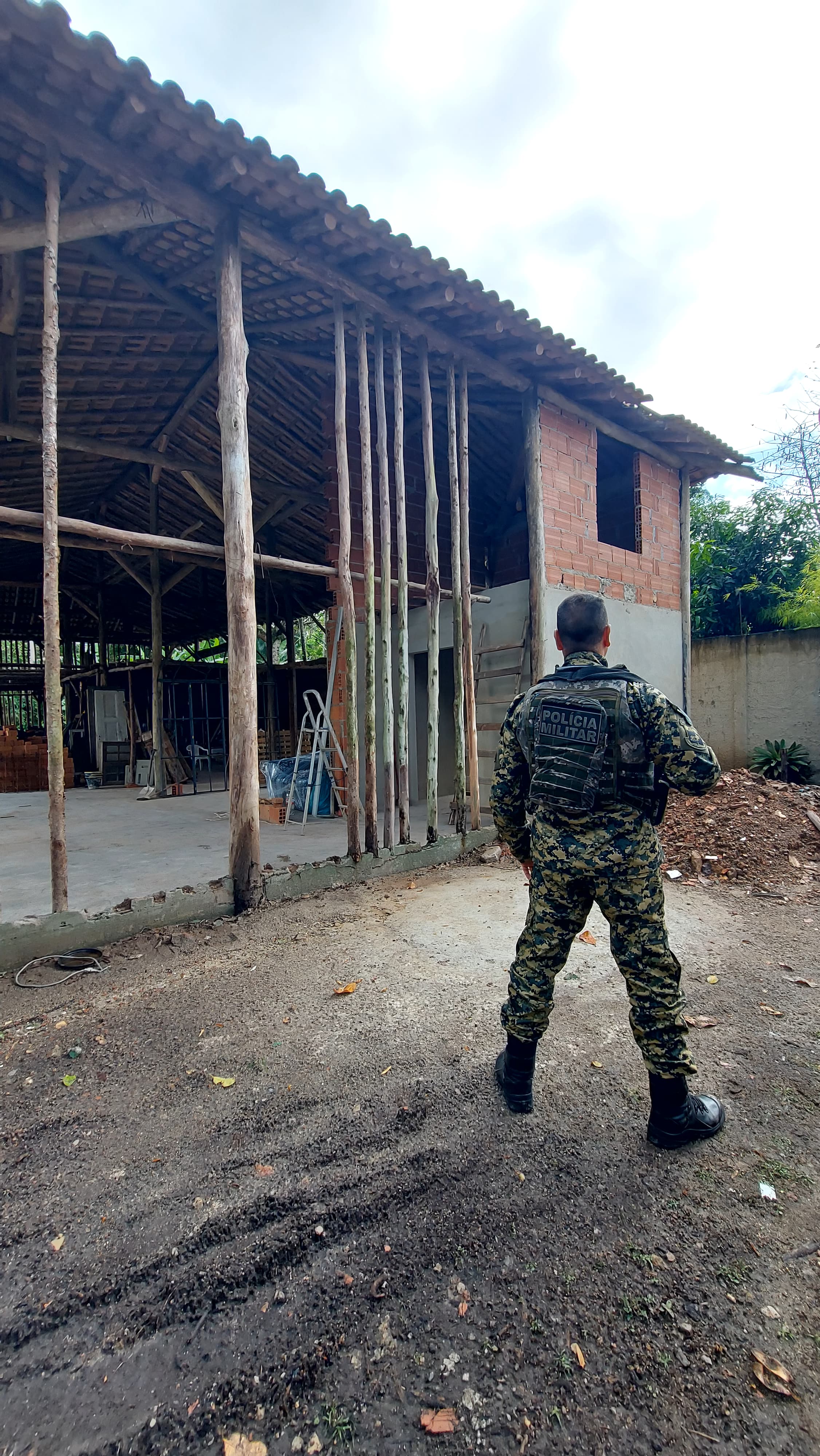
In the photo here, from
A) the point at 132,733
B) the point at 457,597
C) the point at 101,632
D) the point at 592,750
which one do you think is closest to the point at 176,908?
the point at 592,750

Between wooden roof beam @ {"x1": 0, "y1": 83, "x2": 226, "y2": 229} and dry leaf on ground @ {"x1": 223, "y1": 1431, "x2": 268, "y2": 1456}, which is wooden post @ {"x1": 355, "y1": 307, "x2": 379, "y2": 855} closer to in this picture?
wooden roof beam @ {"x1": 0, "y1": 83, "x2": 226, "y2": 229}

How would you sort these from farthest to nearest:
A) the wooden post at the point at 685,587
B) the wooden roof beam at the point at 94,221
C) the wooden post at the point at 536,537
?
1. the wooden post at the point at 685,587
2. the wooden post at the point at 536,537
3. the wooden roof beam at the point at 94,221

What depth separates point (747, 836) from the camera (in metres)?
5.69

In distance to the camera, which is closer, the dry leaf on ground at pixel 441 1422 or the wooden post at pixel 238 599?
the dry leaf on ground at pixel 441 1422

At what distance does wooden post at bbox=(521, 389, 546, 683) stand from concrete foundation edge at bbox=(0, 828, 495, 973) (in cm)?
228

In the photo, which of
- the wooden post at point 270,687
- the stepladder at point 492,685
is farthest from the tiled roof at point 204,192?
the wooden post at point 270,687

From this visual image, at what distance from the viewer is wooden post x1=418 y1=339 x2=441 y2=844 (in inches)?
221

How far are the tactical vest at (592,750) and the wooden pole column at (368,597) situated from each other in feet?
9.76

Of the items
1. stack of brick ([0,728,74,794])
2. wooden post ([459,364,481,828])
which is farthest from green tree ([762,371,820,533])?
stack of brick ([0,728,74,794])

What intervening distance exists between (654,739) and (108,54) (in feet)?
13.5

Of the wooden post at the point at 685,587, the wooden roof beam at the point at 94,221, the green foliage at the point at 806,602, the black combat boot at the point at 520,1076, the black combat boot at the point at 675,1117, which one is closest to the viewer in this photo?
the black combat boot at the point at 675,1117

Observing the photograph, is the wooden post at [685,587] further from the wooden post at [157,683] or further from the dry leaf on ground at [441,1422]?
the wooden post at [157,683]

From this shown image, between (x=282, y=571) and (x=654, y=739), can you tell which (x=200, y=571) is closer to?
(x=282, y=571)

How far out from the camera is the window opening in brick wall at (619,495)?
7.88 m
